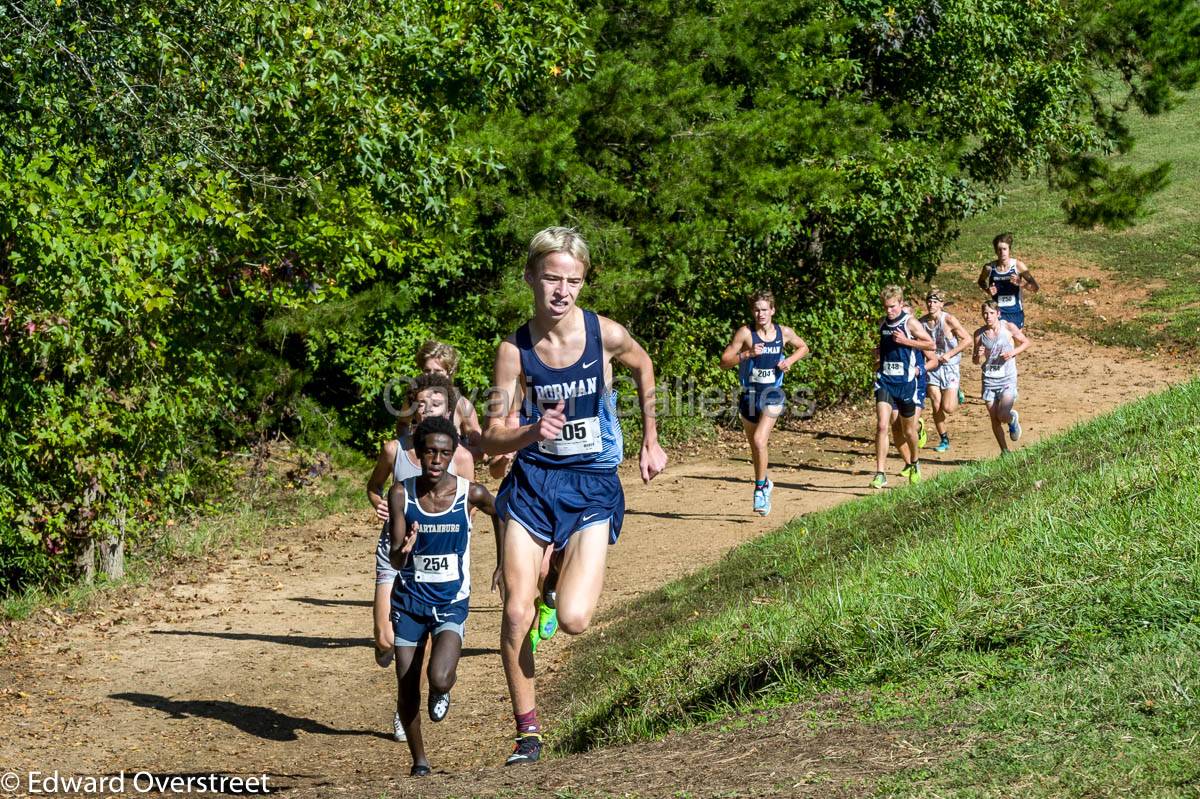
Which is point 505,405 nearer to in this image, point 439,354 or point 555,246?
point 555,246

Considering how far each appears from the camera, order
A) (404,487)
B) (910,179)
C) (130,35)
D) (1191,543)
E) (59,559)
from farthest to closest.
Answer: (910,179)
(59,559)
(130,35)
(404,487)
(1191,543)

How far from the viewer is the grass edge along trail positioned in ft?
14.8

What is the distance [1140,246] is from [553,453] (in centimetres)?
2786

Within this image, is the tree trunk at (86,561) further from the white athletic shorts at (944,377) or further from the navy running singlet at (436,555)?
the white athletic shorts at (944,377)

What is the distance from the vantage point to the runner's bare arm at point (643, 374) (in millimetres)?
6117

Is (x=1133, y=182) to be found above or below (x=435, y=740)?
above

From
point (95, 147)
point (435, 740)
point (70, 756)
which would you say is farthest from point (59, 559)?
point (435, 740)

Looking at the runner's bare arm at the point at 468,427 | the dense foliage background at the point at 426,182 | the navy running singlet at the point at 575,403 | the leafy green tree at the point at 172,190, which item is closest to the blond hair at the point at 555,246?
the navy running singlet at the point at 575,403

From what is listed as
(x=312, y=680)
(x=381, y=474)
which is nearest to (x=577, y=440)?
(x=381, y=474)

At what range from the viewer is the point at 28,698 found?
8.77m

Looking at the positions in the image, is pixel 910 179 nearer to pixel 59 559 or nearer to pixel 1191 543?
pixel 59 559

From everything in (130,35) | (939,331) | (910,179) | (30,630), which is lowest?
(30,630)

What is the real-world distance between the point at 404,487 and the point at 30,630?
5041mm

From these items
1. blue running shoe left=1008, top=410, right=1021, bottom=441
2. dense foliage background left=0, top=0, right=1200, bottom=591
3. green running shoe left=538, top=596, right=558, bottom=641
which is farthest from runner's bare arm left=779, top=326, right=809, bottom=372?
green running shoe left=538, top=596, right=558, bottom=641
